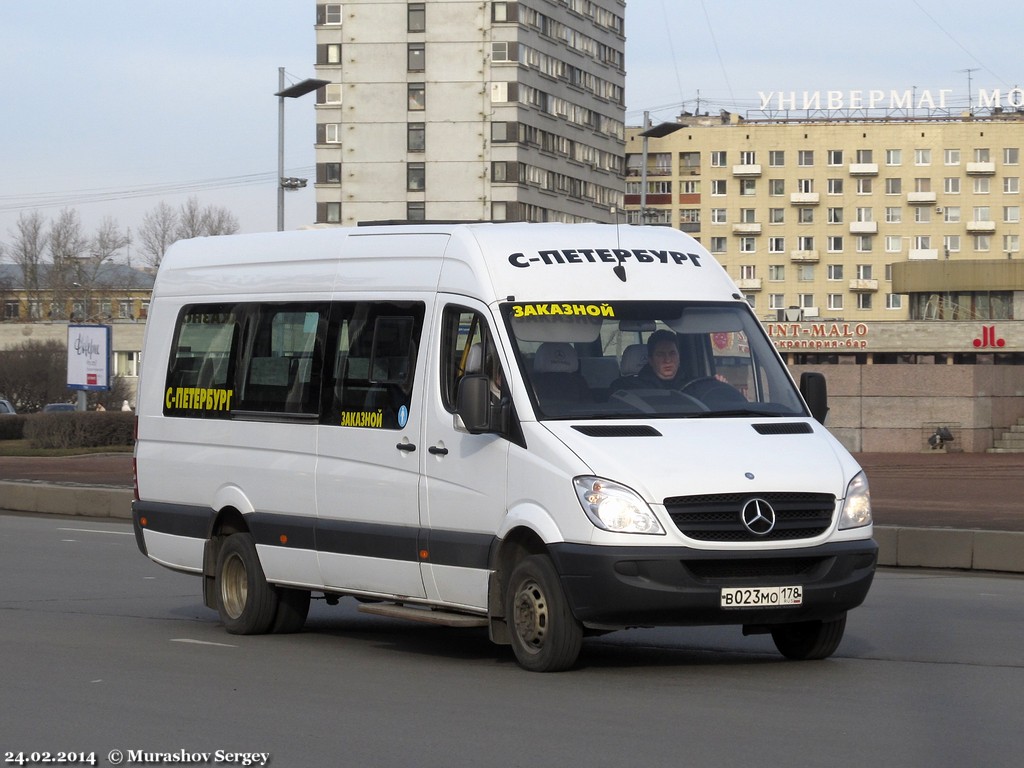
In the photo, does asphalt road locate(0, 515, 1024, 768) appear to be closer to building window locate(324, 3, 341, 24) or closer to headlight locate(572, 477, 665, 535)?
headlight locate(572, 477, 665, 535)

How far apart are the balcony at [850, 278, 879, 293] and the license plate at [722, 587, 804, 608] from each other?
137163mm

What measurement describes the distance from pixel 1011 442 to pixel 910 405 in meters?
2.61

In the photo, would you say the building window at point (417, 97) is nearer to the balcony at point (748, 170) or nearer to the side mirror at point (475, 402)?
the balcony at point (748, 170)

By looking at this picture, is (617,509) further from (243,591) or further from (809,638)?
(243,591)

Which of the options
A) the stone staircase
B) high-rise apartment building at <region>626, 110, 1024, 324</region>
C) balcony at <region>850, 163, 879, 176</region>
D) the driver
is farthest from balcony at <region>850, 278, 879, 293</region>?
the driver

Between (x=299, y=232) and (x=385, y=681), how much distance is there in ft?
12.1

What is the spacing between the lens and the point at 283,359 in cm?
1187

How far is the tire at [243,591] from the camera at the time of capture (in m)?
11.8

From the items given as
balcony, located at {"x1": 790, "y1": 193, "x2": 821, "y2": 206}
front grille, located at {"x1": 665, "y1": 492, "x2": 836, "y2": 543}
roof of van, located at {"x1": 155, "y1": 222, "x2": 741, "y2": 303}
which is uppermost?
balcony, located at {"x1": 790, "y1": 193, "x2": 821, "y2": 206}

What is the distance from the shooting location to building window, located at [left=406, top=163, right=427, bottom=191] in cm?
11444

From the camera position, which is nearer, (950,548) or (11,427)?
(950,548)

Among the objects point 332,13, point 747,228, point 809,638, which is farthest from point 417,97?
point 809,638

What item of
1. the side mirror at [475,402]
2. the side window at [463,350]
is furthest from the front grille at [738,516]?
the side window at [463,350]

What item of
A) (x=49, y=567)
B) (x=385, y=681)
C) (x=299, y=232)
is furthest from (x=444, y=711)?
(x=49, y=567)
